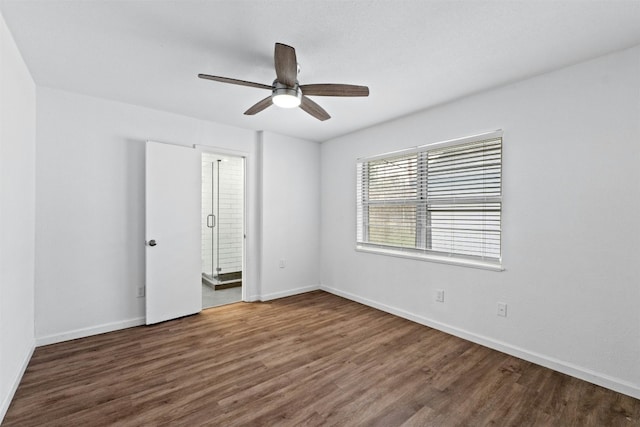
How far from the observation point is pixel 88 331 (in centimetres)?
294

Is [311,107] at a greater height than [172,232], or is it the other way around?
[311,107]

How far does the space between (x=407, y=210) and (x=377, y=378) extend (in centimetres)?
197

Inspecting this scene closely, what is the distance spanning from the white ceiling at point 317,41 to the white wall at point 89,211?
351 millimetres

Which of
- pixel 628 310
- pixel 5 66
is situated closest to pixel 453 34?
pixel 628 310

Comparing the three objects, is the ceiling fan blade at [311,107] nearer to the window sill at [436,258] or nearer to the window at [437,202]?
the window at [437,202]

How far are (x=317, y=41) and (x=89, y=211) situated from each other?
278 cm

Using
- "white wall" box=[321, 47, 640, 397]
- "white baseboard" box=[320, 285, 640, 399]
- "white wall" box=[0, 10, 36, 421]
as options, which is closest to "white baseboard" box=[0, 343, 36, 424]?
"white wall" box=[0, 10, 36, 421]

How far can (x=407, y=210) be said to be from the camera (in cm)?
357

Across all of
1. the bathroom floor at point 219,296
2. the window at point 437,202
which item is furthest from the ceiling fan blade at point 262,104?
the bathroom floor at point 219,296

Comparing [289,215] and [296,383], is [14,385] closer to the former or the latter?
[296,383]

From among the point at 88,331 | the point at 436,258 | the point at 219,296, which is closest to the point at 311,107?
the point at 436,258

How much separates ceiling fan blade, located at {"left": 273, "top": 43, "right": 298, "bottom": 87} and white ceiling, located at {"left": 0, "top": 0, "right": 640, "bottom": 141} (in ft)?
0.76

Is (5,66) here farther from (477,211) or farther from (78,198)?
(477,211)

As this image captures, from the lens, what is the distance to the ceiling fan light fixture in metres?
2.14
